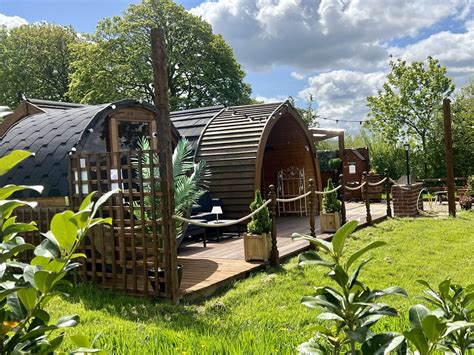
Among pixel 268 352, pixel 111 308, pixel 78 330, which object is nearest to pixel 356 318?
pixel 268 352

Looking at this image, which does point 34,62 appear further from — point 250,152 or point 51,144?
point 51,144

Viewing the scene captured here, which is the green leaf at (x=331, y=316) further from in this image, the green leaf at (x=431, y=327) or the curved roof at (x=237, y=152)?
the curved roof at (x=237, y=152)

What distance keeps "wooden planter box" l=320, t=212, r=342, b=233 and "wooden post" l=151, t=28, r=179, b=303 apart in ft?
15.8

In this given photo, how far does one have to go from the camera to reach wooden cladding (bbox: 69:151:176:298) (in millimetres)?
5203

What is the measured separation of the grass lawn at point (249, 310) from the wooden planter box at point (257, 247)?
1.08 feet

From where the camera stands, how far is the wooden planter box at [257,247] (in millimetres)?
6691

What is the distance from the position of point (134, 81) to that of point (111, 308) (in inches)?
778

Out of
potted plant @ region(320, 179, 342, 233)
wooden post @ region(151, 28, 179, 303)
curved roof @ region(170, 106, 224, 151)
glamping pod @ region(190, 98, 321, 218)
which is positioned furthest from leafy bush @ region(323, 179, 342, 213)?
wooden post @ region(151, 28, 179, 303)

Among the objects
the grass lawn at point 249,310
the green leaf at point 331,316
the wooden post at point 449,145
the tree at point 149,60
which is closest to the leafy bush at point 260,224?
the grass lawn at point 249,310

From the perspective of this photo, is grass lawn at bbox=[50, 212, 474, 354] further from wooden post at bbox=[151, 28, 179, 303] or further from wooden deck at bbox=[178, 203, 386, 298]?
wooden post at bbox=[151, 28, 179, 303]

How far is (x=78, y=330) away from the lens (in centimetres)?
400

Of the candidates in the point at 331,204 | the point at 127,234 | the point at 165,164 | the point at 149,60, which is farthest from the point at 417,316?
the point at 149,60

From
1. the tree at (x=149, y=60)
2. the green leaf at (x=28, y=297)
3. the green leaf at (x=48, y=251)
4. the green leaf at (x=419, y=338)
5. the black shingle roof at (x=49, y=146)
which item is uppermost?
the tree at (x=149, y=60)

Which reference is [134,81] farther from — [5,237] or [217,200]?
[5,237]
